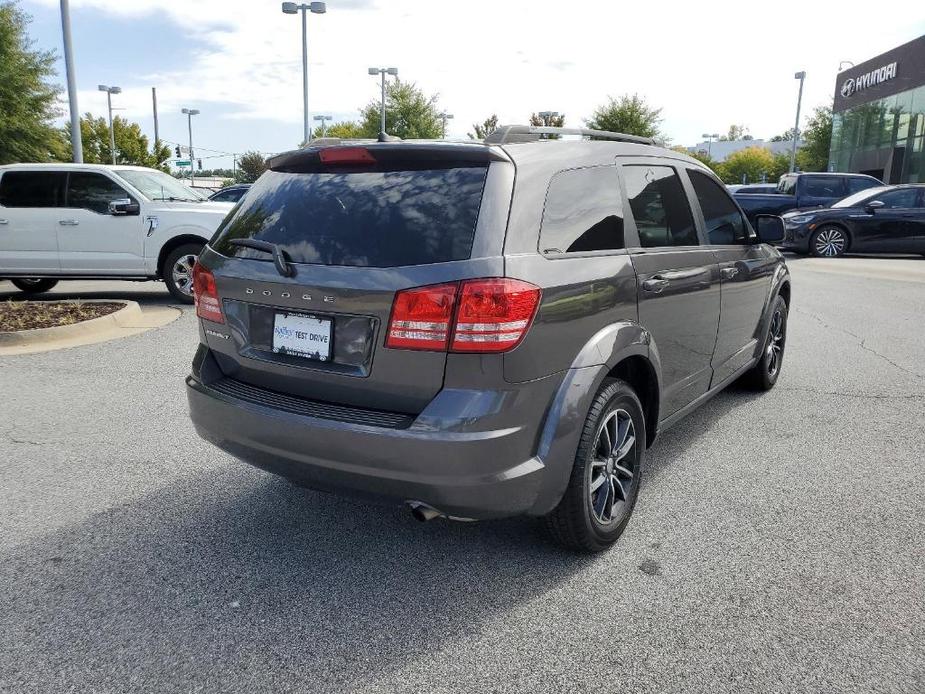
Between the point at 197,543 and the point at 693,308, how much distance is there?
8.84 ft

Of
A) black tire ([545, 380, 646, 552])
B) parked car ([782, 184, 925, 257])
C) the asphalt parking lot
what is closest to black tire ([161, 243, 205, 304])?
the asphalt parking lot

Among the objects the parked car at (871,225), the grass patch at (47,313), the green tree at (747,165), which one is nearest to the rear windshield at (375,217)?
the grass patch at (47,313)

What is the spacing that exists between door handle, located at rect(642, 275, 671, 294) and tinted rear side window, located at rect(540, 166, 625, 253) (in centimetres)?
22

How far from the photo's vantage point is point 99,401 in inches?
221

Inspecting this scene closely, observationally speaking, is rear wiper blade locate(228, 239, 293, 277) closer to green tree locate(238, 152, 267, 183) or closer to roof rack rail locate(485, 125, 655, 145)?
roof rack rail locate(485, 125, 655, 145)

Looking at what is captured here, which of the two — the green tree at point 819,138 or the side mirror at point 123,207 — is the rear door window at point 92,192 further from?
the green tree at point 819,138

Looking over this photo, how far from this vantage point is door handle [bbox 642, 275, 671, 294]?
3.50 m

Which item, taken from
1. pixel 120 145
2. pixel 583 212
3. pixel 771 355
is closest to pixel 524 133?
pixel 583 212

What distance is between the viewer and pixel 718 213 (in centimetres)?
469

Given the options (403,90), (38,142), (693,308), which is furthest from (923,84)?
(693,308)

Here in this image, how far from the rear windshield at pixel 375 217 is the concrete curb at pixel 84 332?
517 cm

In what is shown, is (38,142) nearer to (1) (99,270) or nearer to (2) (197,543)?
(1) (99,270)

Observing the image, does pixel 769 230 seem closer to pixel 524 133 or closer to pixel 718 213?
pixel 718 213

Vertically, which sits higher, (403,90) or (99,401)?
(403,90)
